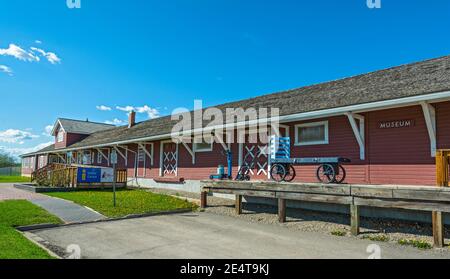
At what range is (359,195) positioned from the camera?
7.89 metres

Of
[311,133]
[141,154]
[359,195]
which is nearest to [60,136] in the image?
Answer: [141,154]

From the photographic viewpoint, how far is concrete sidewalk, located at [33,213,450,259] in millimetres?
6281

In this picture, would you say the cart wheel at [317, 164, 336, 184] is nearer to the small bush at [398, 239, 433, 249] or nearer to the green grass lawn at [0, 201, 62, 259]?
the small bush at [398, 239, 433, 249]

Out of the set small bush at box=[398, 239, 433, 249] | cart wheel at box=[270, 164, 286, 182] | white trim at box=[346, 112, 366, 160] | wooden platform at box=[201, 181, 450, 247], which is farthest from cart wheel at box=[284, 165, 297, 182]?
small bush at box=[398, 239, 433, 249]

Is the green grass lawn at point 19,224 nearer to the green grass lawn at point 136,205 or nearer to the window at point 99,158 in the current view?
the green grass lawn at point 136,205

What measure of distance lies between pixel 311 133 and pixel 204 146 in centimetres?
599

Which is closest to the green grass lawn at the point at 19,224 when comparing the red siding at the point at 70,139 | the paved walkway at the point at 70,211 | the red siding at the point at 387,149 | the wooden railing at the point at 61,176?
the paved walkway at the point at 70,211

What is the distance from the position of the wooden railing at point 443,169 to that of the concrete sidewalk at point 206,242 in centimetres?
154

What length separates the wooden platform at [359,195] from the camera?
22.2 feet

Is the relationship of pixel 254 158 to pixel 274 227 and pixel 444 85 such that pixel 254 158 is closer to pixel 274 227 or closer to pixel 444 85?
pixel 274 227

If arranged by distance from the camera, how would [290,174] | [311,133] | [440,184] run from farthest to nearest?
[311,133] → [290,174] → [440,184]

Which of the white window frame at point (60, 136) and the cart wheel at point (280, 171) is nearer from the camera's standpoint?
the cart wheel at point (280, 171)

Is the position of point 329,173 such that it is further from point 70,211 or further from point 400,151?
point 70,211

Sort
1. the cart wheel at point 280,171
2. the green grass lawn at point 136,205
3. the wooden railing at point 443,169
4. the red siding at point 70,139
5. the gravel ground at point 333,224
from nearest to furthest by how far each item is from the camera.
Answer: the wooden railing at point 443,169, the gravel ground at point 333,224, the green grass lawn at point 136,205, the cart wheel at point 280,171, the red siding at point 70,139
